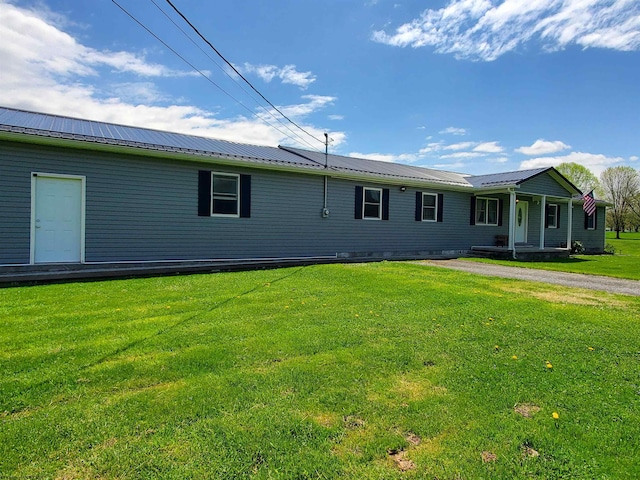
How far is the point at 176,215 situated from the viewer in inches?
373

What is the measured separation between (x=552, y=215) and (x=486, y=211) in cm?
529

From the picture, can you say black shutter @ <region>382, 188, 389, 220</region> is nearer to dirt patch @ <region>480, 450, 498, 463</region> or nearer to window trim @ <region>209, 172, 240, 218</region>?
window trim @ <region>209, 172, 240, 218</region>

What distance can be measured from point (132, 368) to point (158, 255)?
22.0 feet

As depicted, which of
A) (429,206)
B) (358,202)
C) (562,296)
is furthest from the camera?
(429,206)

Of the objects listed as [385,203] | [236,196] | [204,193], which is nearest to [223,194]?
[236,196]

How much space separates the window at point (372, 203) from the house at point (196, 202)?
1.6 inches

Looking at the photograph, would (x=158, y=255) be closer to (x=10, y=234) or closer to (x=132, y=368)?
(x=10, y=234)

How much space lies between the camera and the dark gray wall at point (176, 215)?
7824mm

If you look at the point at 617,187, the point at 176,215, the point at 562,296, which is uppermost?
Result: the point at 617,187

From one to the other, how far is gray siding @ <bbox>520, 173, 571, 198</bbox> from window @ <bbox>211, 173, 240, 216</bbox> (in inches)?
456

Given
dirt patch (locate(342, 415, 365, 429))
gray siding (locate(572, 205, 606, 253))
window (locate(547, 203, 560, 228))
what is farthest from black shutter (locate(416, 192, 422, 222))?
dirt patch (locate(342, 415, 365, 429))

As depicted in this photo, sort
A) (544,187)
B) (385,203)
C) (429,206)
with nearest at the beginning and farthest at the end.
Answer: (385,203), (429,206), (544,187)

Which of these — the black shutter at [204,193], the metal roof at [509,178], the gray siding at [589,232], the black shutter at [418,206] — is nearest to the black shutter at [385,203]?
the black shutter at [418,206]

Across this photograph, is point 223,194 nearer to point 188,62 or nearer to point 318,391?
point 188,62
